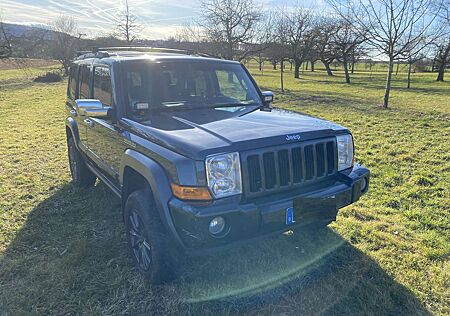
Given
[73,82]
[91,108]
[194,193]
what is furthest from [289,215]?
[73,82]

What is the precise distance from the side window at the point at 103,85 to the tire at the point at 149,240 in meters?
1.17

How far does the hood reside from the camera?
8.09ft

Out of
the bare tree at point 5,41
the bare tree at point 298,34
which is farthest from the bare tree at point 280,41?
the bare tree at point 5,41

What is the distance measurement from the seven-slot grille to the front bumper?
99 mm

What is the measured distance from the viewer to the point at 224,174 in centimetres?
245

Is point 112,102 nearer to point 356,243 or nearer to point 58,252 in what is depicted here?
point 58,252

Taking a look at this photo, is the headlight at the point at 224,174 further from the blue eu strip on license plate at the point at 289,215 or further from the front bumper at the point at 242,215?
the blue eu strip on license plate at the point at 289,215

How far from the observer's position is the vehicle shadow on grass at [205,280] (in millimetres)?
2750

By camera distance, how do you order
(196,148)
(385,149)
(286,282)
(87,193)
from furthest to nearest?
(385,149) < (87,193) < (286,282) < (196,148)

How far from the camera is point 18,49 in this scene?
63.7ft

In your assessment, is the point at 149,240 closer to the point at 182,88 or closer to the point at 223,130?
the point at 223,130

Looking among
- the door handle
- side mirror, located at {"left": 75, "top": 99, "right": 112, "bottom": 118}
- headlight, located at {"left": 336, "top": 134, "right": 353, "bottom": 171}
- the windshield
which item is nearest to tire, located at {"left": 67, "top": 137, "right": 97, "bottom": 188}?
the door handle

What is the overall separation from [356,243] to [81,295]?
2699mm

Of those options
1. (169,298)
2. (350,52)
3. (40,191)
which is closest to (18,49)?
(40,191)
